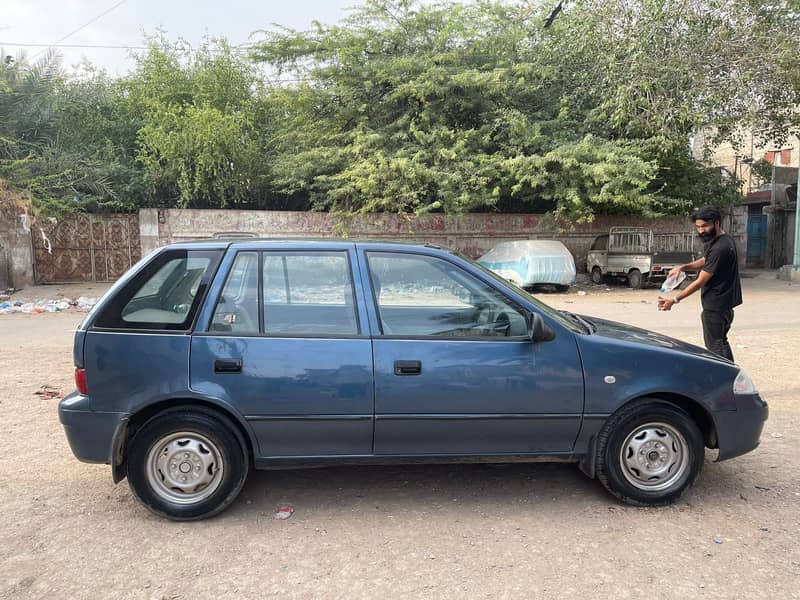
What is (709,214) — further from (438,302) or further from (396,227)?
(396,227)

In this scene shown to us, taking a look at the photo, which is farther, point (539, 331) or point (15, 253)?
point (15, 253)

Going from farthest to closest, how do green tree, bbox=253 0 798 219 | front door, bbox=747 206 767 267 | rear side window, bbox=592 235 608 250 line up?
front door, bbox=747 206 767 267 < rear side window, bbox=592 235 608 250 < green tree, bbox=253 0 798 219

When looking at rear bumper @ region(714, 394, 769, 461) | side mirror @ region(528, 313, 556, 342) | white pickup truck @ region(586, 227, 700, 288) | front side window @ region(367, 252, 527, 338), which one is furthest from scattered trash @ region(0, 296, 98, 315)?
white pickup truck @ region(586, 227, 700, 288)

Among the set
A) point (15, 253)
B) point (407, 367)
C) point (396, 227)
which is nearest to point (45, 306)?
point (15, 253)

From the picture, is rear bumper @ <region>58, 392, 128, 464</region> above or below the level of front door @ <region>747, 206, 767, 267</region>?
below

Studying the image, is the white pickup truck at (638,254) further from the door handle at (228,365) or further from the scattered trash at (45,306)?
the door handle at (228,365)

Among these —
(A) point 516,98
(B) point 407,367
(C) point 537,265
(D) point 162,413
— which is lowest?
(D) point 162,413

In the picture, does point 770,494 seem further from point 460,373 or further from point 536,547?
point 460,373

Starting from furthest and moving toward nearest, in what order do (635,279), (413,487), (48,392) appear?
(635,279) < (48,392) < (413,487)

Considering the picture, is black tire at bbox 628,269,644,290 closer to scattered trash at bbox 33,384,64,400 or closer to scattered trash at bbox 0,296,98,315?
scattered trash at bbox 0,296,98,315

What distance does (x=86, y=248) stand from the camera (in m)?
16.9

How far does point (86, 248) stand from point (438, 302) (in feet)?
52.8

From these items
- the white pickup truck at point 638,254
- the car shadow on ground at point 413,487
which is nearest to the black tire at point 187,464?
the car shadow on ground at point 413,487

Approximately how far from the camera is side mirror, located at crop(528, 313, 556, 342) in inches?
134
